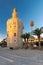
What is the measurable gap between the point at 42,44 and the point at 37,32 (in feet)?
12.2

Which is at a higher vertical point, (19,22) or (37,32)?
(19,22)

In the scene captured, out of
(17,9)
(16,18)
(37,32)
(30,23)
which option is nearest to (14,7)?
(17,9)

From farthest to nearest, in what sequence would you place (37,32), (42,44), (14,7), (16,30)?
(14,7)
(16,30)
(42,44)
(37,32)

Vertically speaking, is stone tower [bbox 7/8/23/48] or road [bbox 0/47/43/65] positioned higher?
stone tower [bbox 7/8/23/48]

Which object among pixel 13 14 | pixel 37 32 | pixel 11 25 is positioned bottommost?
pixel 37 32

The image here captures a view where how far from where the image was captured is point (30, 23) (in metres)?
41.2

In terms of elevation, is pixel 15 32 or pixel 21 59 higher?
pixel 15 32

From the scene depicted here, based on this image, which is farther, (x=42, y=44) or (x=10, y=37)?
(x=10, y=37)

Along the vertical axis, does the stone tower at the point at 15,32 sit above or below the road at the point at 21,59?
above

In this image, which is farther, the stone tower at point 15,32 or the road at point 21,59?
the stone tower at point 15,32

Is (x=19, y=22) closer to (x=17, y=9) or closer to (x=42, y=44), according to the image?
(x=17, y=9)

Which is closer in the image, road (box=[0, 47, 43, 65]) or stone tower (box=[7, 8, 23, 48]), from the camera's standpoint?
road (box=[0, 47, 43, 65])

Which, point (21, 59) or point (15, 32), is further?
point (15, 32)

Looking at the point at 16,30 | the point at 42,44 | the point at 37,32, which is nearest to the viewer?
the point at 37,32
